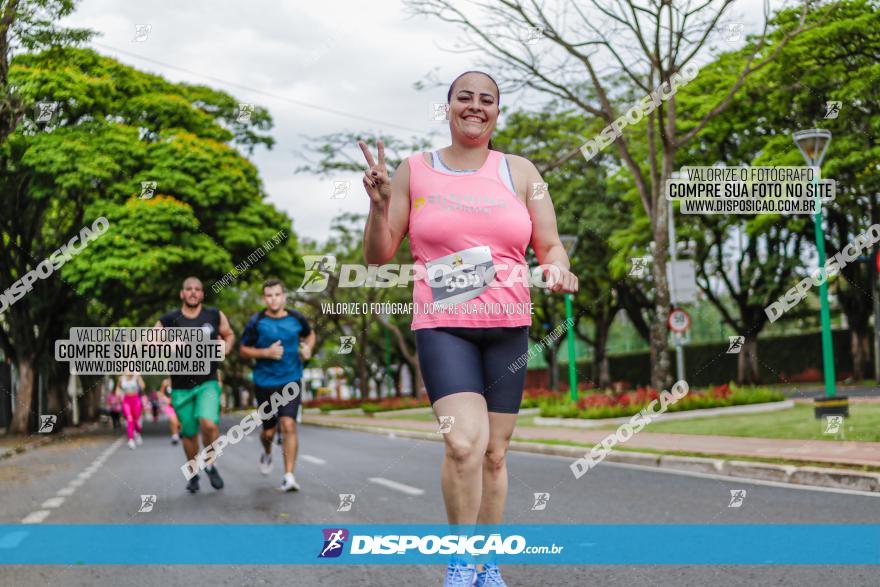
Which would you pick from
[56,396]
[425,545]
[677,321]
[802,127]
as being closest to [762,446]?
[425,545]

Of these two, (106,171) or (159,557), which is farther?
(106,171)

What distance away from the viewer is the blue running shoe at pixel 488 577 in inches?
134

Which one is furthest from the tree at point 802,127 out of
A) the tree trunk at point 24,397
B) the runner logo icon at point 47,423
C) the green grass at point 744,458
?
the tree trunk at point 24,397

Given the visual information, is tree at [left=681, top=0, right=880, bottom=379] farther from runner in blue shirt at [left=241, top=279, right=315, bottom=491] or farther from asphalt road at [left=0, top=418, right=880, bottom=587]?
runner in blue shirt at [left=241, top=279, right=315, bottom=491]

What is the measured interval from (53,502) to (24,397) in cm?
2003

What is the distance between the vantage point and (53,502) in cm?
868

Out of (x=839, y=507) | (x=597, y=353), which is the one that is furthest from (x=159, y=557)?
(x=597, y=353)

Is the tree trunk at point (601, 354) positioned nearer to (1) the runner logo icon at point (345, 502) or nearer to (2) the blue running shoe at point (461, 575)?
(1) the runner logo icon at point (345, 502)

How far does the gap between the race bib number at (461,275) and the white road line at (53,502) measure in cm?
617

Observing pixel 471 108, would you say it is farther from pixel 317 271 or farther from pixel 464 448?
pixel 317 271

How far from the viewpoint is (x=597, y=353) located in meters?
42.8

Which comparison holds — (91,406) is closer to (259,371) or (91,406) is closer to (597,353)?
(597,353)

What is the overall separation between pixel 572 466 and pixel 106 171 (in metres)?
18.5

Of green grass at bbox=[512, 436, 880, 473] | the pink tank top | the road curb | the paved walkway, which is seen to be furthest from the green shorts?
the pink tank top
